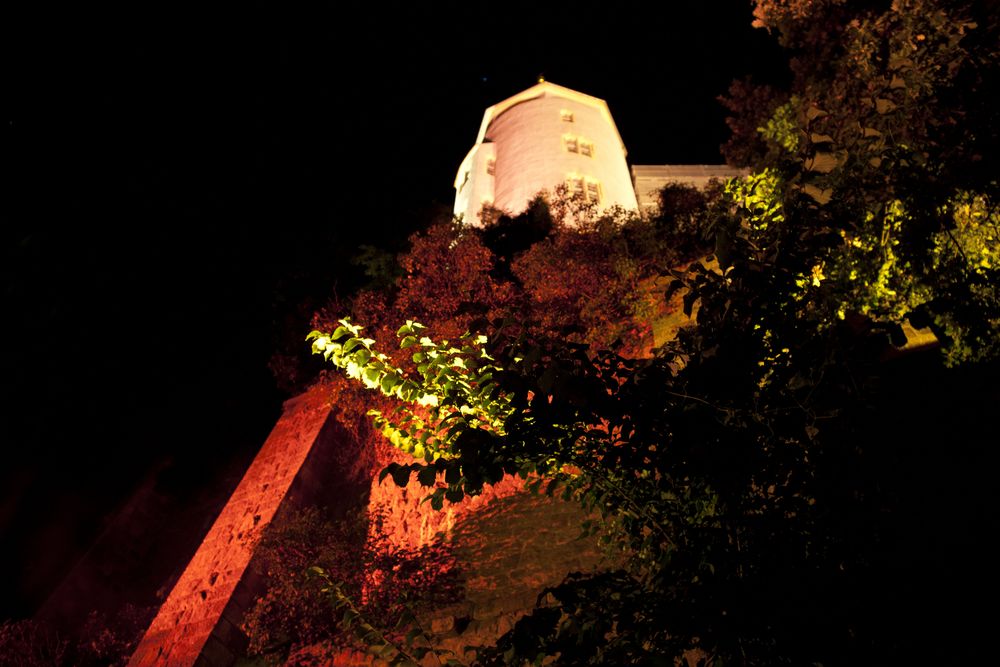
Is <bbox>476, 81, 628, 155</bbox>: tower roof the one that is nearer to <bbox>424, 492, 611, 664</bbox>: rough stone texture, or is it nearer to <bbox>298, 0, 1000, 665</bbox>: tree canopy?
<bbox>424, 492, 611, 664</bbox>: rough stone texture

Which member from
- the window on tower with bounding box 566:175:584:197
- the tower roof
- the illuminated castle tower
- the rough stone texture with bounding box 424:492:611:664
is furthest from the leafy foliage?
the tower roof

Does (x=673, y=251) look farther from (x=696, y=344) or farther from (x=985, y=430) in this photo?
(x=696, y=344)

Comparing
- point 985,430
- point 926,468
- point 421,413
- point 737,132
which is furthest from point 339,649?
point 737,132

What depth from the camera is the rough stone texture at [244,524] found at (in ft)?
26.1

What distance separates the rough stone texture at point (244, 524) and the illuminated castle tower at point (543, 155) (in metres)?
12.1

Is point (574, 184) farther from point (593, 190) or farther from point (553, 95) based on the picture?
point (553, 95)

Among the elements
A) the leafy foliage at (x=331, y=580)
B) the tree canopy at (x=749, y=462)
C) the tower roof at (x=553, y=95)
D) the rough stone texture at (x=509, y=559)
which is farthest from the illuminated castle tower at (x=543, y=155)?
the tree canopy at (x=749, y=462)

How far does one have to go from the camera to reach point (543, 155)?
72.4 feet

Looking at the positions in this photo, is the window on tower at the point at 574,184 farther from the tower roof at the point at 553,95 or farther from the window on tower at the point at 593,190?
the tower roof at the point at 553,95

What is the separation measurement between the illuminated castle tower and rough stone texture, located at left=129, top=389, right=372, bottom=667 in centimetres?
1211

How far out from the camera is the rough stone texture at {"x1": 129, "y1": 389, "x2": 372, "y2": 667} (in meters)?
7.96

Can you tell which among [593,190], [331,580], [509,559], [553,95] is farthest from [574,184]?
[331,580]

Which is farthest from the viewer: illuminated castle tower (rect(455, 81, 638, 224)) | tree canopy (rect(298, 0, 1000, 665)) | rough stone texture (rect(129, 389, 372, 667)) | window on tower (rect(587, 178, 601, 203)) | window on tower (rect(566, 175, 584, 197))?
illuminated castle tower (rect(455, 81, 638, 224))

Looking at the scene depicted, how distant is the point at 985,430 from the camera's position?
4520mm
